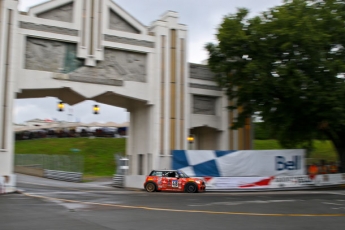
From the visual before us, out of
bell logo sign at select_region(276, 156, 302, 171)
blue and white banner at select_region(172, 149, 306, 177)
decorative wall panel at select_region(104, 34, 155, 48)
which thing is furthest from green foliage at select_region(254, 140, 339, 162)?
decorative wall panel at select_region(104, 34, 155, 48)

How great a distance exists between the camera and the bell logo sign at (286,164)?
28562 millimetres

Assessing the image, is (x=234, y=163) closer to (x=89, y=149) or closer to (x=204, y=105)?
(x=204, y=105)

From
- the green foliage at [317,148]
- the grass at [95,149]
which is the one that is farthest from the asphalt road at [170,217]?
the green foliage at [317,148]

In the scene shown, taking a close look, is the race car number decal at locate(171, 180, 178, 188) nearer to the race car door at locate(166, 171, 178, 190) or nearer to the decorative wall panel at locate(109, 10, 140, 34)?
the race car door at locate(166, 171, 178, 190)

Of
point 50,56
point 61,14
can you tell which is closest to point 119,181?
point 50,56

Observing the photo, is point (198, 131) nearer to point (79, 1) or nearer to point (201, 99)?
point (201, 99)

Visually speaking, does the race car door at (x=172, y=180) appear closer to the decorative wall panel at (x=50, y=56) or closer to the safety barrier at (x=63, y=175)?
the decorative wall panel at (x=50, y=56)

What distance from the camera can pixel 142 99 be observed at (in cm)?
2858

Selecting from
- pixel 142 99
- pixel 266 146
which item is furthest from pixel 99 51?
pixel 266 146

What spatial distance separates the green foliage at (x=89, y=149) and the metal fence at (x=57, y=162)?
4606mm

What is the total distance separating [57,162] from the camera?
4206cm

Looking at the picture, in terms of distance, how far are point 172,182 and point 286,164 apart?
828 centimetres

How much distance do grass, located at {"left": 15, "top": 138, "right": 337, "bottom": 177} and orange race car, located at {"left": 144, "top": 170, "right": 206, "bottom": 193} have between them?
21.6 m

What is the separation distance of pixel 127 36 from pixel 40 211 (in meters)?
16.5
